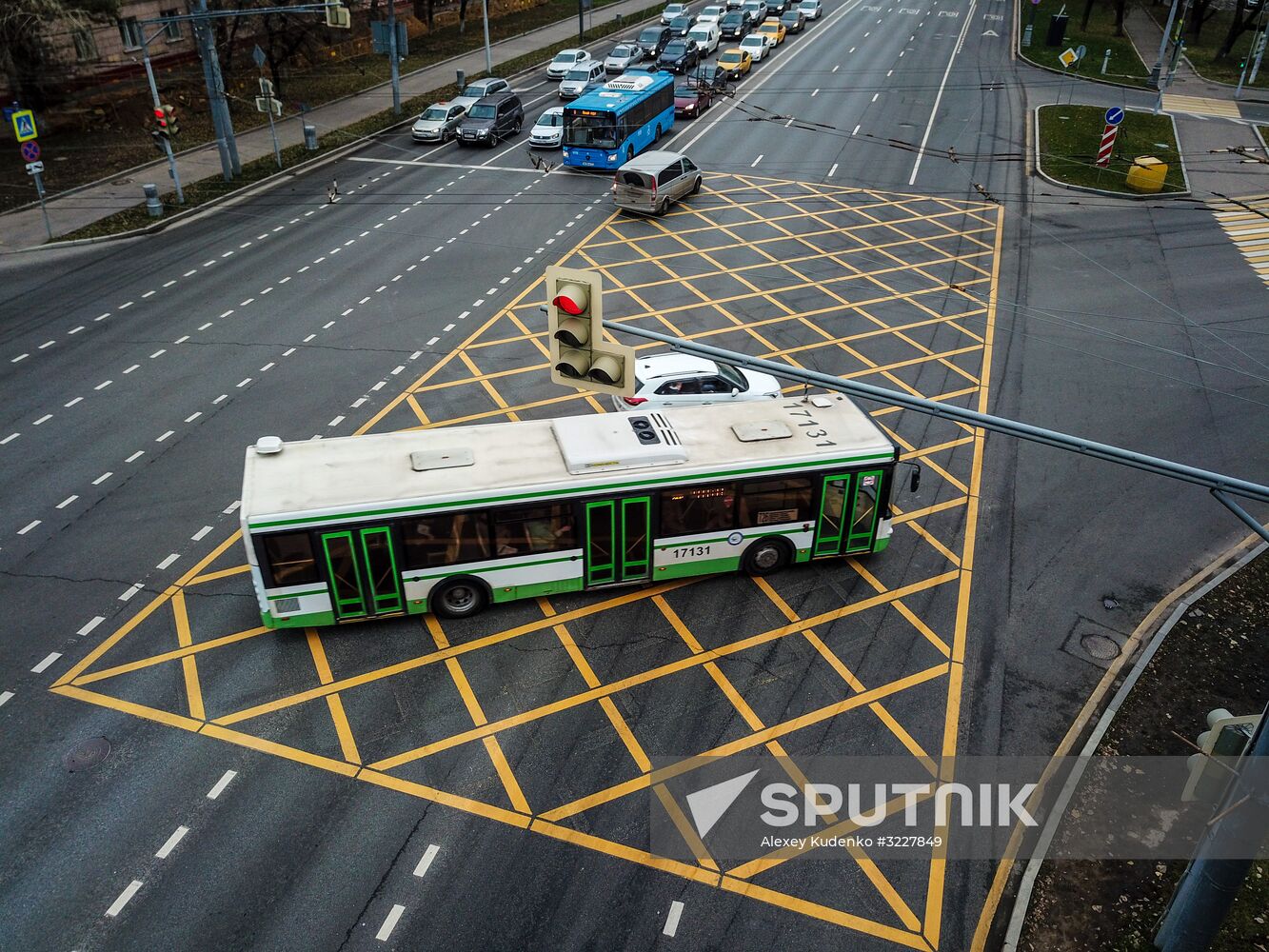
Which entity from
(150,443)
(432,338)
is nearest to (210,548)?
(150,443)

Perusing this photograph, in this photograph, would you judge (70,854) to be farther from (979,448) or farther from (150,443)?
(979,448)

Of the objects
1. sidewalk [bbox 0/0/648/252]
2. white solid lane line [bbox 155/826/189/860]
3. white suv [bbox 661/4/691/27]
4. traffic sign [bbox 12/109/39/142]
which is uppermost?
traffic sign [bbox 12/109/39/142]

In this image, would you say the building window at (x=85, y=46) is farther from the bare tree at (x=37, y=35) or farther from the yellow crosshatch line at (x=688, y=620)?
the yellow crosshatch line at (x=688, y=620)

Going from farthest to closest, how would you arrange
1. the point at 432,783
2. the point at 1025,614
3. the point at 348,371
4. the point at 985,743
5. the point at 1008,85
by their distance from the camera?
the point at 1008,85 → the point at 348,371 → the point at 1025,614 → the point at 985,743 → the point at 432,783

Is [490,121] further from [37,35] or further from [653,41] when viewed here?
[653,41]

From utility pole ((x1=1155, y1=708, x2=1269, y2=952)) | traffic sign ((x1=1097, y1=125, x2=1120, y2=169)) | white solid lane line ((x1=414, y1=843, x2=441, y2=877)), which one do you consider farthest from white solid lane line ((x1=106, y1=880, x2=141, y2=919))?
traffic sign ((x1=1097, y1=125, x2=1120, y2=169))

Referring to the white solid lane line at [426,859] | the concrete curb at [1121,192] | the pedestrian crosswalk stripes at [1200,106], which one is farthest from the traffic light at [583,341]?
the pedestrian crosswalk stripes at [1200,106]

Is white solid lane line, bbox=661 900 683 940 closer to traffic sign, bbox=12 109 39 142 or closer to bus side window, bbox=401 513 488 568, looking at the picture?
bus side window, bbox=401 513 488 568
